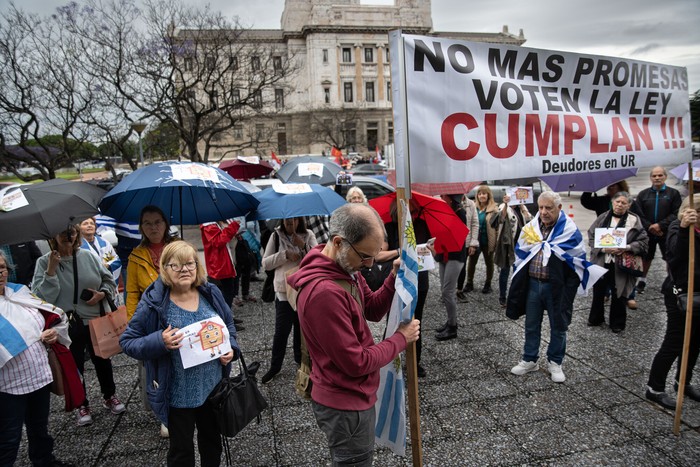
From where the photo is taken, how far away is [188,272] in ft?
8.39

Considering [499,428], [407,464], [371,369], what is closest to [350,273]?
[371,369]

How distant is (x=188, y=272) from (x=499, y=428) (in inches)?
102

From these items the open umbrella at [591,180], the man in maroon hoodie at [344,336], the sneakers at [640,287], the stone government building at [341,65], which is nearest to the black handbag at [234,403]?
the man in maroon hoodie at [344,336]

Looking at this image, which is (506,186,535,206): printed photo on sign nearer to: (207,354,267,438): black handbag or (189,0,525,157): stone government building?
(207,354,267,438): black handbag

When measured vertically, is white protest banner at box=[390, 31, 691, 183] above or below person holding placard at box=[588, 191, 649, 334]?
above

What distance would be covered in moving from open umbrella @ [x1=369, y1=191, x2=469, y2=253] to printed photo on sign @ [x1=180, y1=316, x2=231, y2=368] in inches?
78.7

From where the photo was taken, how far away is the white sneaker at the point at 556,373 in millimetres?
3984

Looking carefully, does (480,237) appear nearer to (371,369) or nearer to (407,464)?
(407,464)

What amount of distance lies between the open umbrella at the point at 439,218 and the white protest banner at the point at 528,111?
1.44 metres

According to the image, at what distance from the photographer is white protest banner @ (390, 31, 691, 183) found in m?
2.12

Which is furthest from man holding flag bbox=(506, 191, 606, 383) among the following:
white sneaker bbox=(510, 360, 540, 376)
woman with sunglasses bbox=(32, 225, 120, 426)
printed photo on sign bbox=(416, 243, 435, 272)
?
woman with sunglasses bbox=(32, 225, 120, 426)

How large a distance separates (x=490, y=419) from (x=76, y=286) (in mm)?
3478

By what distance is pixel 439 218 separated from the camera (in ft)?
13.2

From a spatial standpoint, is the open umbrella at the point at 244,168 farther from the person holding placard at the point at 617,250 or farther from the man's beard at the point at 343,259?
the man's beard at the point at 343,259
